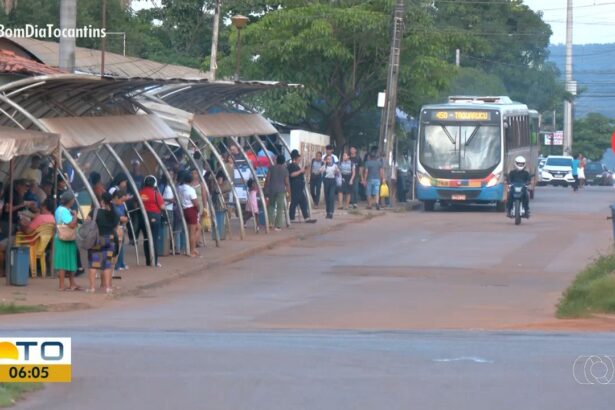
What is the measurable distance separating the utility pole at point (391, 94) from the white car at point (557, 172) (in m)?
28.7

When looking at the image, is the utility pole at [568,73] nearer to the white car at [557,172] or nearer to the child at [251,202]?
the white car at [557,172]

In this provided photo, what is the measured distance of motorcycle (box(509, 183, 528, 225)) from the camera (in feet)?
110

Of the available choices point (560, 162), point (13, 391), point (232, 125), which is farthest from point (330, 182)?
point (560, 162)

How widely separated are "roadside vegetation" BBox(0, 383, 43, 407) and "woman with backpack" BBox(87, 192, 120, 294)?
844 centimetres

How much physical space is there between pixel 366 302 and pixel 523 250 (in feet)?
30.5

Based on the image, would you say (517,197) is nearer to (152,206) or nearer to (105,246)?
(152,206)

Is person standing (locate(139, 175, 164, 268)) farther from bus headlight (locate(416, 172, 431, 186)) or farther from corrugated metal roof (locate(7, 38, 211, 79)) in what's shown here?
bus headlight (locate(416, 172, 431, 186))

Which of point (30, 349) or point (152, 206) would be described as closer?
point (30, 349)

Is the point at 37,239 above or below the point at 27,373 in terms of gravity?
above

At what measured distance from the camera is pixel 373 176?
1558 inches

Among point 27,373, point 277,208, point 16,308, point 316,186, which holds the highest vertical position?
point 316,186

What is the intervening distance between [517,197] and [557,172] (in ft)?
117

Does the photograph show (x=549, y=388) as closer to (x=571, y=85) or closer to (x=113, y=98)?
(x=113, y=98)

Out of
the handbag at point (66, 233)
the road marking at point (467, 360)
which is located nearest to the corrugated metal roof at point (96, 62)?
the handbag at point (66, 233)
